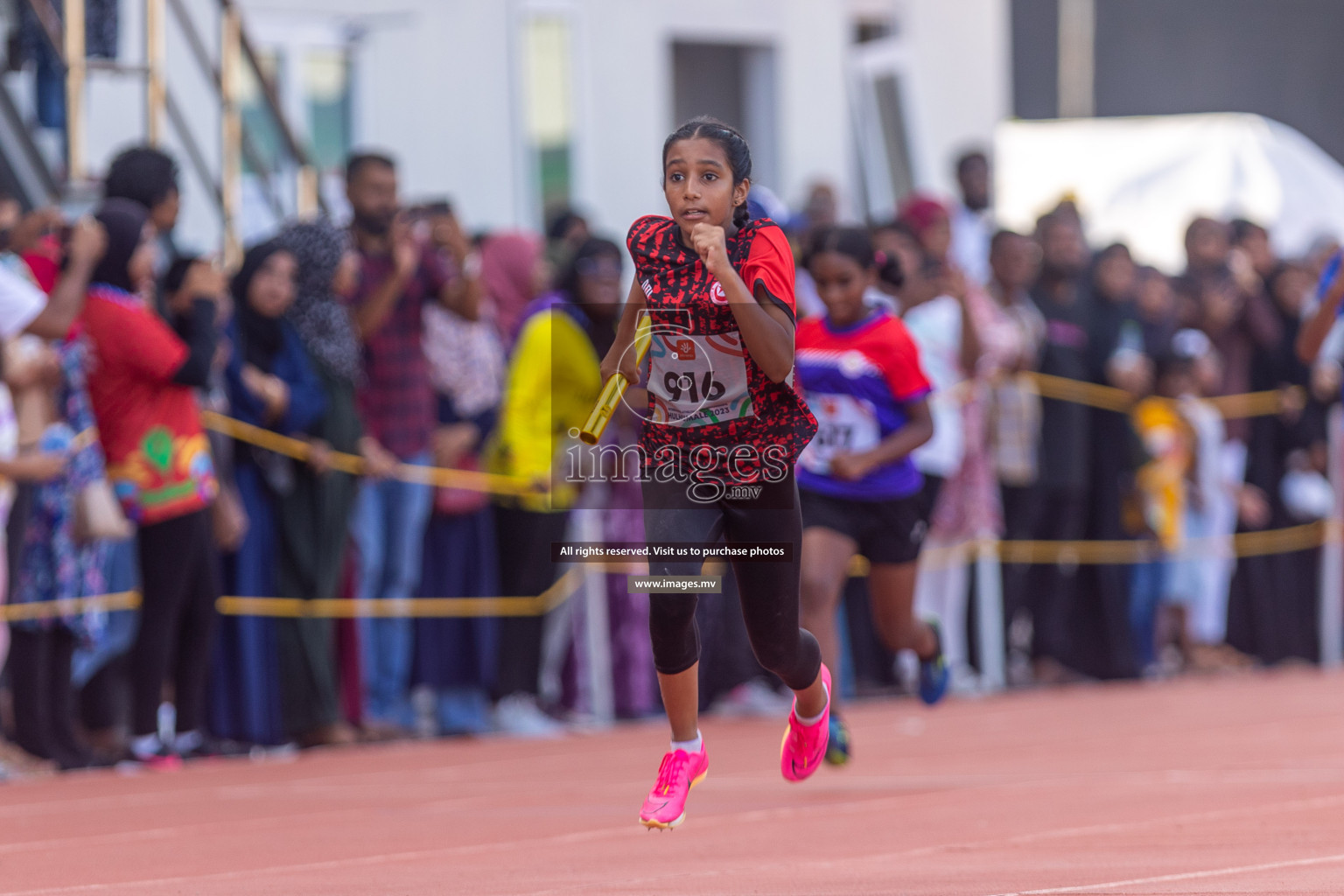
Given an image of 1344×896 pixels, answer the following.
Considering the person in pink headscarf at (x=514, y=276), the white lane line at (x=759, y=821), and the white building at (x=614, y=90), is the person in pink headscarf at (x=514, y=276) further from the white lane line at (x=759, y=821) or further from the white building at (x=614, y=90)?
the white lane line at (x=759, y=821)

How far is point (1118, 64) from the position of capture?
24578 millimetres

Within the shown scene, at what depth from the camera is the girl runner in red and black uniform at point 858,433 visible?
8539 millimetres

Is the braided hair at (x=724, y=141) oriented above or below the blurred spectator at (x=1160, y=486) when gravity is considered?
above

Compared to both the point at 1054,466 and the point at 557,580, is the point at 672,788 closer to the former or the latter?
the point at 557,580

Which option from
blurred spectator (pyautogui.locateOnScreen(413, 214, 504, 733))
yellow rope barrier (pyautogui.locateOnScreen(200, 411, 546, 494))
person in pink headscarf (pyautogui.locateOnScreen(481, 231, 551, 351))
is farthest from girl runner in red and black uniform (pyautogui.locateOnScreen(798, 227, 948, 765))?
person in pink headscarf (pyautogui.locateOnScreen(481, 231, 551, 351))

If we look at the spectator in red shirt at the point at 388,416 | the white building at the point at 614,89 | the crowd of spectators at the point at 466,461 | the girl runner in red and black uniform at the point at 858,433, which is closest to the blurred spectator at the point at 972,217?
the crowd of spectators at the point at 466,461

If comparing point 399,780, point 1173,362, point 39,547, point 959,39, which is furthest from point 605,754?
point 959,39

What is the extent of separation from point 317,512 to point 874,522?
3206 mm

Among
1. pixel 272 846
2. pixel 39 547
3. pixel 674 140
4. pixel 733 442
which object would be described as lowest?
pixel 272 846

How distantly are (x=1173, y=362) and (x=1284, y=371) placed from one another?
117 cm

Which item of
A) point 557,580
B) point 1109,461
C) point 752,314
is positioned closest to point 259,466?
point 557,580

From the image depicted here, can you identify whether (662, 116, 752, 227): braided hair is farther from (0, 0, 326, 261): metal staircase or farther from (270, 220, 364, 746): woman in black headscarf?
(0, 0, 326, 261): metal staircase

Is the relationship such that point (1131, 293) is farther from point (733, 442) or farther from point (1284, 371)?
point (733, 442)

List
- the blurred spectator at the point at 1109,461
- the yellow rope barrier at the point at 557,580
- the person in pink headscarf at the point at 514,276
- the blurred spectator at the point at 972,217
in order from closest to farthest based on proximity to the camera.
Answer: the yellow rope barrier at the point at 557,580 → the person in pink headscarf at the point at 514,276 → the blurred spectator at the point at 1109,461 → the blurred spectator at the point at 972,217
